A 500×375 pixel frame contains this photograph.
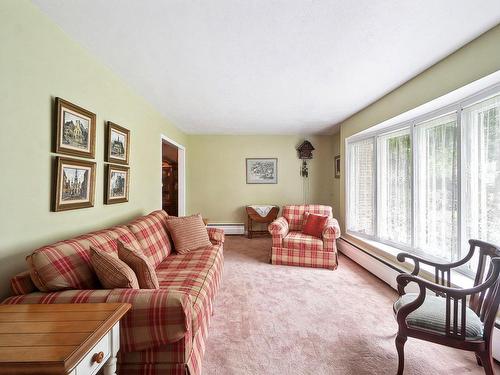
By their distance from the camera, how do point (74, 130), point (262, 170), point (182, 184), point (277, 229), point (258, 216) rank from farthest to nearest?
point (262, 170) < point (182, 184) < point (258, 216) < point (277, 229) < point (74, 130)

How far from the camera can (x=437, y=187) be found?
230 centimetres

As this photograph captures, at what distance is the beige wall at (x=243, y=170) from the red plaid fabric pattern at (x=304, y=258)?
1826 mm

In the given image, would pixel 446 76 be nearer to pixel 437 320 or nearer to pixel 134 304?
pixel 437 320

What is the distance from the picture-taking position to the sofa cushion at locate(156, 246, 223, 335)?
1.54 m

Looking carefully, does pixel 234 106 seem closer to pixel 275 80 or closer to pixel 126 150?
pixel 275 80

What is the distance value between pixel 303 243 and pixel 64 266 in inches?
109

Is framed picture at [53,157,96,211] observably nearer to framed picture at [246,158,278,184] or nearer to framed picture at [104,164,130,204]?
framed picture at [104,164,130,204]

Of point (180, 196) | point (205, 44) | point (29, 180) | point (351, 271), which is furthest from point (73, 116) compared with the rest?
point (351, 271)

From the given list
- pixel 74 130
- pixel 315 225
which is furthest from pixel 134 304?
pixel 315 225

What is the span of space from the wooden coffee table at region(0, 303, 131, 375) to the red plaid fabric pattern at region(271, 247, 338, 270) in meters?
2.56

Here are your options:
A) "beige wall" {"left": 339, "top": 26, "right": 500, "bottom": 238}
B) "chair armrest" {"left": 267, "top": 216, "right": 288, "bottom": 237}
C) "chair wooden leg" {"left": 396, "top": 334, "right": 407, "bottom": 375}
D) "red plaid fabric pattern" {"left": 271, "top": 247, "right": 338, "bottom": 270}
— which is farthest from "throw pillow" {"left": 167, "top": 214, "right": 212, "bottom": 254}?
"beige wall" {"left": 339, "top": 26, "right": 500, "bottom": 238}

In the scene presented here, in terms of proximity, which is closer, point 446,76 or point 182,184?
point 446,76

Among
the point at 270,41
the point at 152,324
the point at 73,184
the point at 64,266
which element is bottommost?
the point at 152,324

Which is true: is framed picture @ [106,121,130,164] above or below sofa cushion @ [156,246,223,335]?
above
